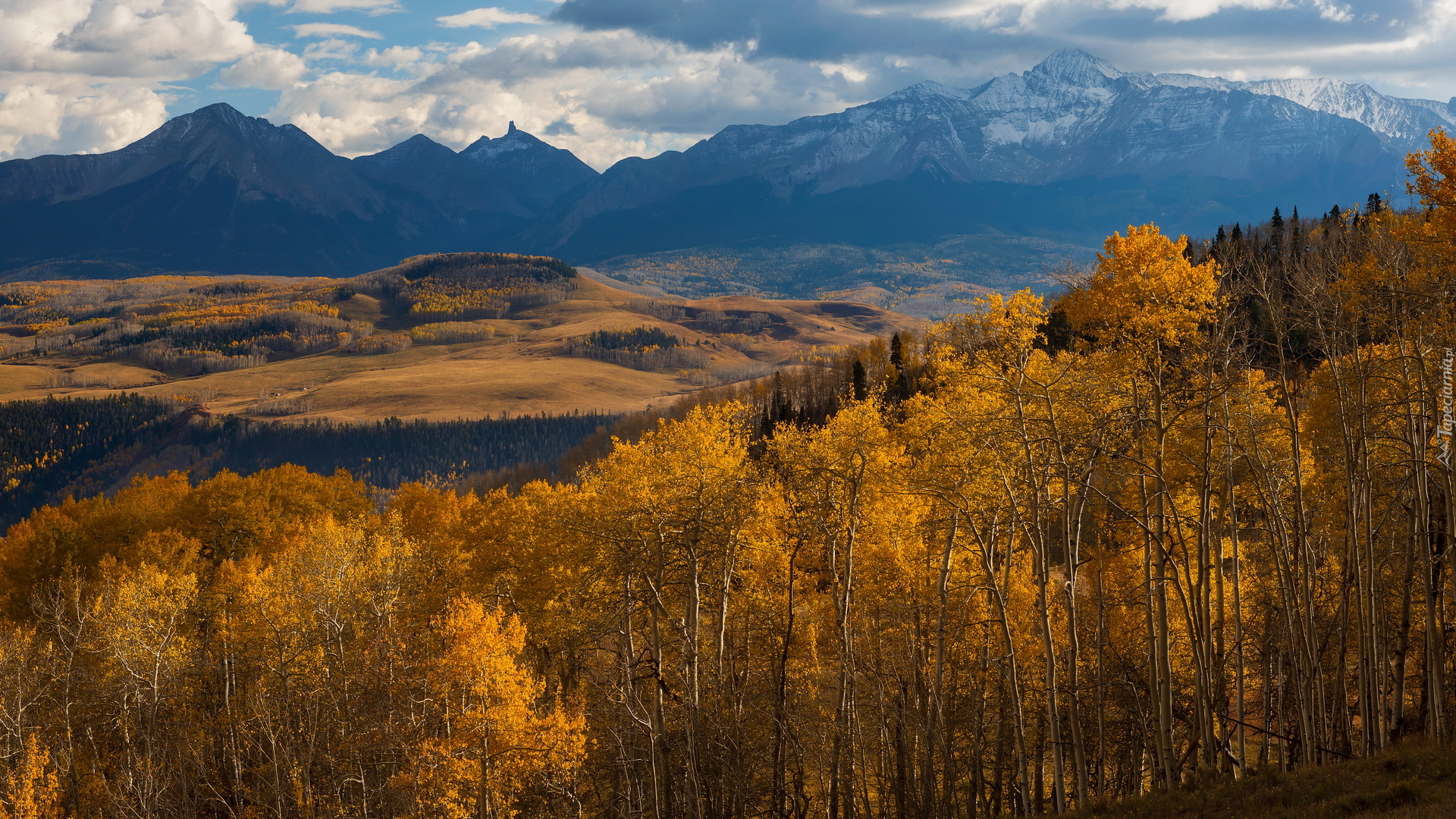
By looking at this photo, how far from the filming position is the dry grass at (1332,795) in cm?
1670

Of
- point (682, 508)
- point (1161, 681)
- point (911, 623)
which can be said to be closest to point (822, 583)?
point (911, 623)

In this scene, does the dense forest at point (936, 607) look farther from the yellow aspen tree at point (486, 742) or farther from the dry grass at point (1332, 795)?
the dry grass at point (1332, 795)

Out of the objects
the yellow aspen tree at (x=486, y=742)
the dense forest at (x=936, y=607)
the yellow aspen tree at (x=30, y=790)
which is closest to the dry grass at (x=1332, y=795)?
the dense forest at (x=936, y=607)

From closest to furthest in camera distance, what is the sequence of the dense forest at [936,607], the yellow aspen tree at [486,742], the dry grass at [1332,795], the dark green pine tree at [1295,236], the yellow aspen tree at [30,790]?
1. the dry grass at [1332,795]
2. the dense forest at [936,607]
3. the yellow aspen tree at [486,742]
4. the yellow aspen tree at [30,790]
5. the dark green pine tree at [1295,236]

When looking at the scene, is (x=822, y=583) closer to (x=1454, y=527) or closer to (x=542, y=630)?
(x=542, y=630)

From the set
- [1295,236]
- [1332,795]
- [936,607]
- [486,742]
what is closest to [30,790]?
[486,742]

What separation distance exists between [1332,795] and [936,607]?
11796 millimetres

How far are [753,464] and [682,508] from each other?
3408mm

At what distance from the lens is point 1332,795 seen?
18.2 metres

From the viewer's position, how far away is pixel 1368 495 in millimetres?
21516

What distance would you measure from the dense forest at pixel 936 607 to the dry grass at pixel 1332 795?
812 mm

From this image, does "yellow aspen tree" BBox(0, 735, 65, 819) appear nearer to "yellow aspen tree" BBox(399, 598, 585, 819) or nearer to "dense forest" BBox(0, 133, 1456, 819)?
"dense forest" BBox(0, 133, 1456, 819)

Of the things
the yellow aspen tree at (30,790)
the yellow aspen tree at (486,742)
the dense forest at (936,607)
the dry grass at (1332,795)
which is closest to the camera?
the dry grass at (1332,795)

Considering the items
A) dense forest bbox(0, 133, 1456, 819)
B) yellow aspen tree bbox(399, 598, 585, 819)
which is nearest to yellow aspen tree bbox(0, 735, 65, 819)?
dense forest bbox(0, 133, 1456, 819)
